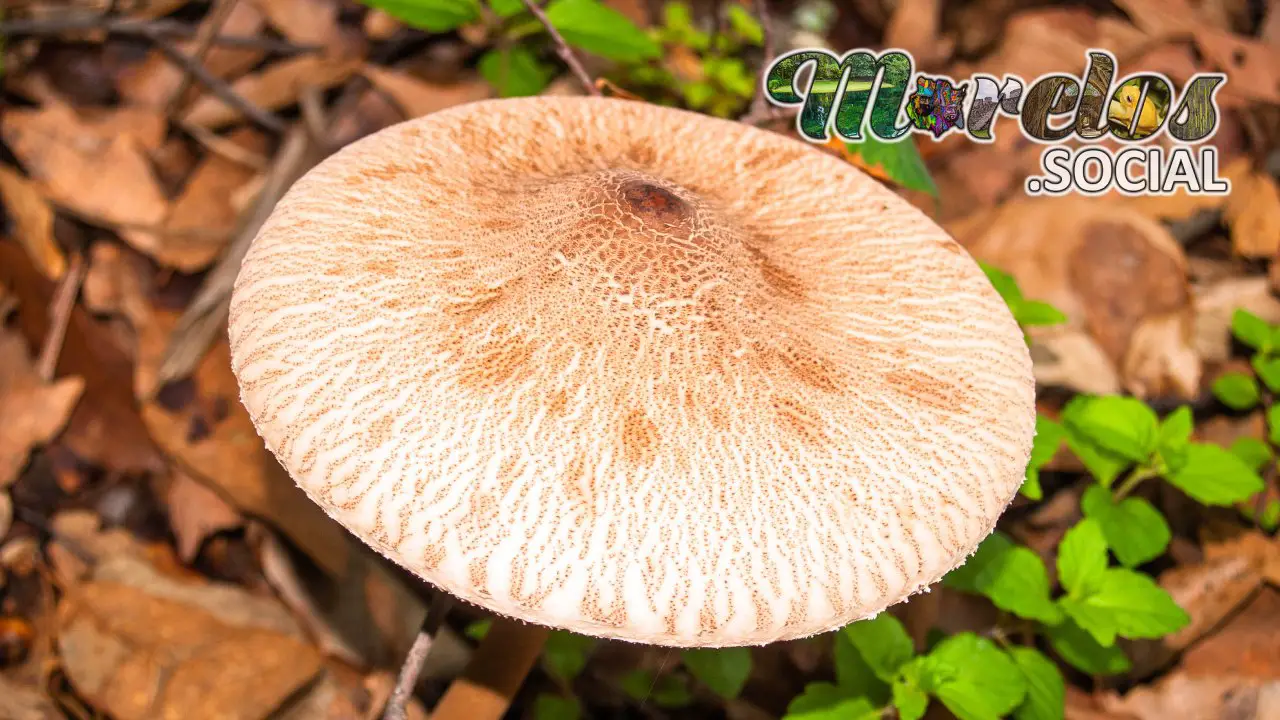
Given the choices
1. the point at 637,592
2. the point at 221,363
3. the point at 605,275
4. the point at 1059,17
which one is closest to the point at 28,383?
the point at 221,363

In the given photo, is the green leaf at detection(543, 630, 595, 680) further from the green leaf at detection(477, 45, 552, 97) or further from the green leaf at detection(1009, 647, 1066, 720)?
the green leaf at detection(477, 45, 552, 97)

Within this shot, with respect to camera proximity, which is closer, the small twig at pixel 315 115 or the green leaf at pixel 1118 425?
the green leaf at pixel 1118 425

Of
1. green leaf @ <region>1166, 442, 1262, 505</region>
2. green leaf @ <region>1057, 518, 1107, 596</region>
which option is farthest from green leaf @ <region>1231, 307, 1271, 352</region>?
green leaf @ <region>1057, 518, 1107, 596</region>

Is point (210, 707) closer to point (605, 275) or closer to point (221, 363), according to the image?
point (221, 363)

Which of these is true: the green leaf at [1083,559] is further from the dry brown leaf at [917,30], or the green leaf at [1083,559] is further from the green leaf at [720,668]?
the dry brown leaf at [917,30]

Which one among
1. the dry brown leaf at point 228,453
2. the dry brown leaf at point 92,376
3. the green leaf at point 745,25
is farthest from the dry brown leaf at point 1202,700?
the dry brown leaf at point 92,376

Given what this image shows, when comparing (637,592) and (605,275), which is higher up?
(605,275)
